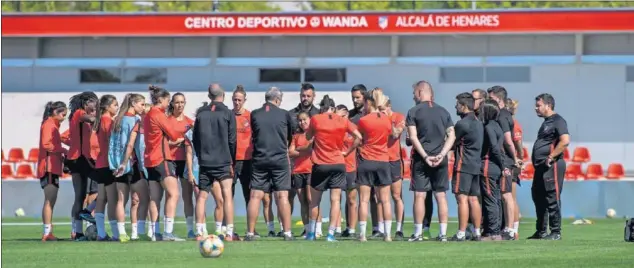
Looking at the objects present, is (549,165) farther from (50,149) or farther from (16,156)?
(16,156)

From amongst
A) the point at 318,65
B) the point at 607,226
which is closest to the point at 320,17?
the point at 318,65

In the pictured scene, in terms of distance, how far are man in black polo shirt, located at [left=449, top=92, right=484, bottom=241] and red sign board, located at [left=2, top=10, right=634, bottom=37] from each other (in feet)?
56.4

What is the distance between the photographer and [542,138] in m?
18.1

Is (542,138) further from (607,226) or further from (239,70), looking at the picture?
(239,70)

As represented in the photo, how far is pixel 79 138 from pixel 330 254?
507cm

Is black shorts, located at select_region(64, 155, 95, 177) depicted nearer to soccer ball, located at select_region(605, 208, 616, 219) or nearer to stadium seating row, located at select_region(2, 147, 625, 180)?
soccer ball, located at select_region(605, 208, 616, 219)

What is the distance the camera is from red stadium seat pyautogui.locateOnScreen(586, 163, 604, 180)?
107ft

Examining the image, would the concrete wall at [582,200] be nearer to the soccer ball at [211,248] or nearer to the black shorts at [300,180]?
the black shorts at [300,180]

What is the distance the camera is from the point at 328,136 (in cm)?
1711

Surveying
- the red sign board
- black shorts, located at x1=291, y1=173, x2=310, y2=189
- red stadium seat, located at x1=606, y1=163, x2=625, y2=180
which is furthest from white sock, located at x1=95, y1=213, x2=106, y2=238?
red stadium seat, located at x1=606, y1=163, x2=625, y2=180

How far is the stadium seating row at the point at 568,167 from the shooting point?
3256cm

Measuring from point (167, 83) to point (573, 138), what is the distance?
1052cm

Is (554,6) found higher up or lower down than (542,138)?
higher up

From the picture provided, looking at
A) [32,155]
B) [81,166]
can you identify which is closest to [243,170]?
[81,166]
